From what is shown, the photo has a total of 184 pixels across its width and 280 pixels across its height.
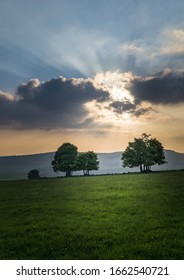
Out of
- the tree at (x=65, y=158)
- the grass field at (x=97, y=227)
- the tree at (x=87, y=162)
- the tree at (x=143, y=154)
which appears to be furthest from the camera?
the tree at (x=87, y=162)

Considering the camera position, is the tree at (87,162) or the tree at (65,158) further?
the tree at (87,162)

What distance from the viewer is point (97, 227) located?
1455 centimetres

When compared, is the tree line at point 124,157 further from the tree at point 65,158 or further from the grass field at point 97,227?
the grass field at point 97,227

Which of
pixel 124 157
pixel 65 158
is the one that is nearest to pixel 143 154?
pixel 124 157

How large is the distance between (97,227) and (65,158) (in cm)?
3885

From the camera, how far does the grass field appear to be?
11234 mm

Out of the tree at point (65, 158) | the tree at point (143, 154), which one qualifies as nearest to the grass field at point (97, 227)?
the tree at point (143, 154)

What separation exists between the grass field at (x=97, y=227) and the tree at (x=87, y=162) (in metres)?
35.1

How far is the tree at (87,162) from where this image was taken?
194 ft

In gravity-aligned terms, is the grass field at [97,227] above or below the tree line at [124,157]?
below

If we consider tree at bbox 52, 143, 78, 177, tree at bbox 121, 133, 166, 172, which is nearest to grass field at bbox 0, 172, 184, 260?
tree at bbox 121, 133, 166, 172

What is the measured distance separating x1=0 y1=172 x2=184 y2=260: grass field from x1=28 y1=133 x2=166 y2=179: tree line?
85.3 ft

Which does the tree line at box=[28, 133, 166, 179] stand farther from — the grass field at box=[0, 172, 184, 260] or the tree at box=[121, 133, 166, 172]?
the grass field at box=[0, 172, 184, 260]
